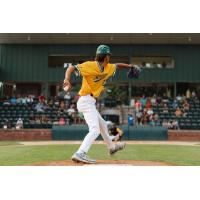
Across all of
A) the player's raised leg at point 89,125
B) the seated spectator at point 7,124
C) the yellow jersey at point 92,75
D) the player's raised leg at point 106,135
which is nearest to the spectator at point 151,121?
the seated spectator at point 7,124

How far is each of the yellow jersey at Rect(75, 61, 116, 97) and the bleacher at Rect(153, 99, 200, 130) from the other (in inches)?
714

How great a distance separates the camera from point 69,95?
97.3 feet

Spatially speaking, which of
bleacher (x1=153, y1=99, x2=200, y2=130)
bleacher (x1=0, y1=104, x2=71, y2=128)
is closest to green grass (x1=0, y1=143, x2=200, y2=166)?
bleacher (x1=0, y1=104, x2=71, y2=128)

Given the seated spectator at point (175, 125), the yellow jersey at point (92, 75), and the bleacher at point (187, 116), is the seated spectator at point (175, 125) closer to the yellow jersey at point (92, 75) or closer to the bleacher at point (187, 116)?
the bleacher at point (187, 116)

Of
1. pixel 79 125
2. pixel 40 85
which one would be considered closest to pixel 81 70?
pixel 79 125

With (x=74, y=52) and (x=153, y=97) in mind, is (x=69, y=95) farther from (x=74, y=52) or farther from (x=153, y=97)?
(x=153, y=97)

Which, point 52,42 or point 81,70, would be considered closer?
point 81,70

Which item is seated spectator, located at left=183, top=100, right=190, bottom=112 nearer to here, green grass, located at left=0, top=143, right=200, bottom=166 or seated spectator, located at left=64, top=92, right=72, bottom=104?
seated spectator, located at left=64, top=92, right=72, bottom=104

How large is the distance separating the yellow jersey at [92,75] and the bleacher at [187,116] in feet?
59.5

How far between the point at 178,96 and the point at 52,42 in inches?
406

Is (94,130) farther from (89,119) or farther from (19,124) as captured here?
(19,124)

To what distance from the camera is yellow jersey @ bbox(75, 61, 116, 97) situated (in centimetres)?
753

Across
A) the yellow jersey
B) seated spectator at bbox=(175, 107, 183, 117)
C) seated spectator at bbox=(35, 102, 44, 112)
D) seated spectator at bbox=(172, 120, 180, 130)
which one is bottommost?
seated spectator at bbox=(172, 120, 180, 130)

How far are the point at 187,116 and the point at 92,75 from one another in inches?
760
